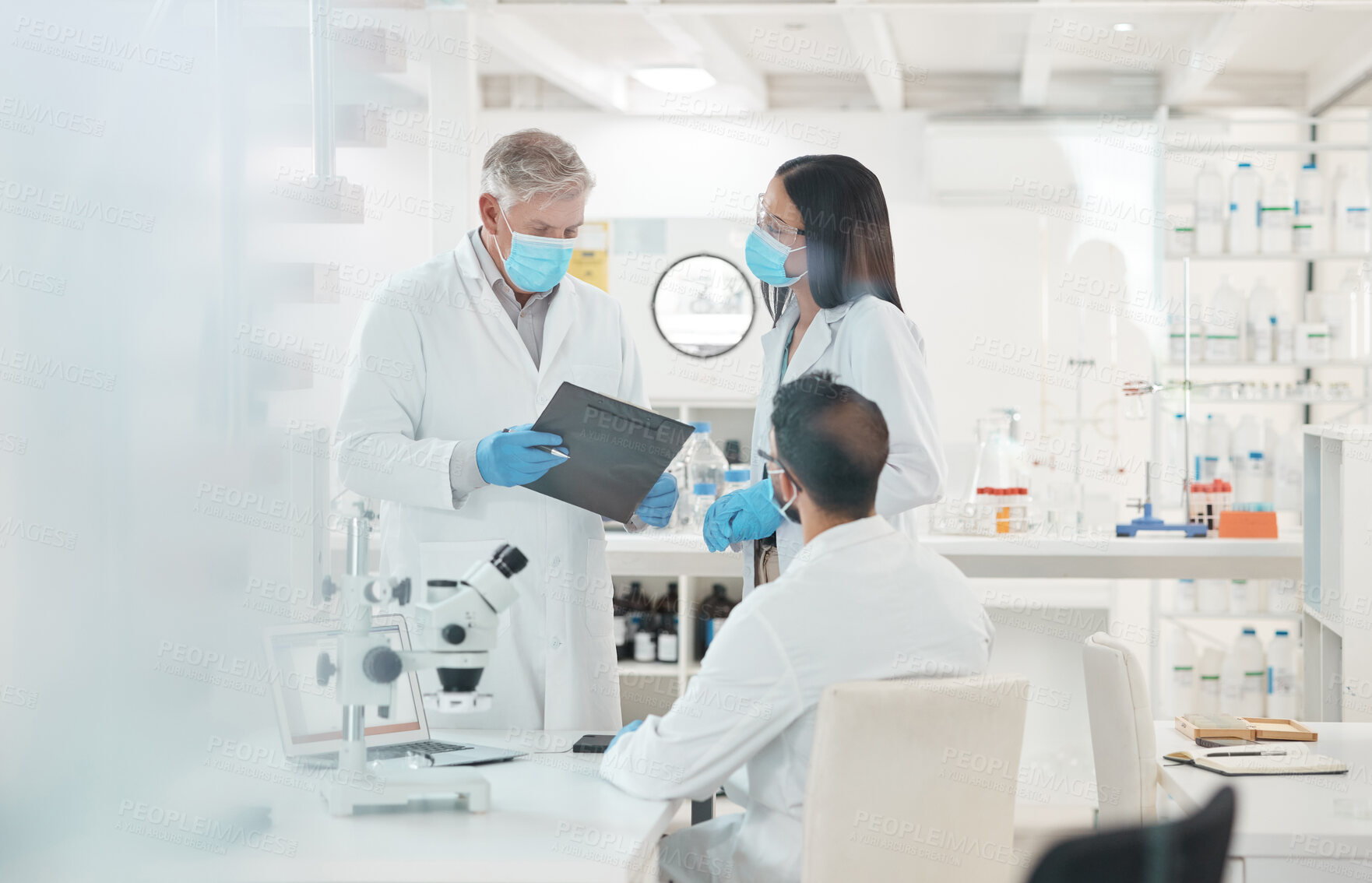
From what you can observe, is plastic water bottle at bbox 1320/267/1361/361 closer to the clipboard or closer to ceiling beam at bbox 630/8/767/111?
ceiling beam at bbox 630/8/767/111

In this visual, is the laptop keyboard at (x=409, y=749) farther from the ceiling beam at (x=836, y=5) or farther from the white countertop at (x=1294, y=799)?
the ceiling beam at (x=836, y=5)

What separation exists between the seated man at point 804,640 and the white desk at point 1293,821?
42 centimetres

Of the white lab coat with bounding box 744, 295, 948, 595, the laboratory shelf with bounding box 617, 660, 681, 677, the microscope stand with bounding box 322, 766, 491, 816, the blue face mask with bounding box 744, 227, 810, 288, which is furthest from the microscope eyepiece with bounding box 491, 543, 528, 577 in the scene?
the laboratory shelf with bounding box 617, 660, 681, 677

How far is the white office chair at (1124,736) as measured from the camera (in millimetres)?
1932

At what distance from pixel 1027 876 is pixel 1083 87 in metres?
5.37

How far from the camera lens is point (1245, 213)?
13.8ft

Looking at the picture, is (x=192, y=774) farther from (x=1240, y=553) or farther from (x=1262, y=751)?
(x=1240, y=553)

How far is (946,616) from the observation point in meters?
1.58

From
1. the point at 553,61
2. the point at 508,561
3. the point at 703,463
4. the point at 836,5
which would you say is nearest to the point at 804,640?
the point at 508,561

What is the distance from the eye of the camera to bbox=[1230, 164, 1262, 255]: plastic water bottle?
4.20 metres

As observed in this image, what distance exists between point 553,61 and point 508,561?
3.76 m

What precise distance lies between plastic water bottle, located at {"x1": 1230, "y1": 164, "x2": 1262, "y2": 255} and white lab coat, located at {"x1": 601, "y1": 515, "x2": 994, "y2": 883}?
125 inches

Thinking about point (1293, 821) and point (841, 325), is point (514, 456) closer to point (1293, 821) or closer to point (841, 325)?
point (841, 325)

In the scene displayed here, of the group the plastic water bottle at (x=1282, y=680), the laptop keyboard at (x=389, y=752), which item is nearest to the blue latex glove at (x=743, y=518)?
the laptop keyboard at (x=389, y=752)
